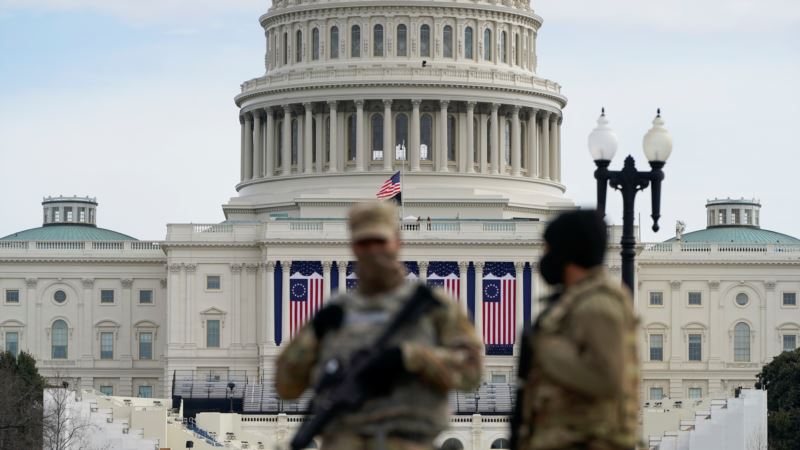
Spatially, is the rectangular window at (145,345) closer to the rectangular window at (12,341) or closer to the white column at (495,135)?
the rectangular window at (12,341)

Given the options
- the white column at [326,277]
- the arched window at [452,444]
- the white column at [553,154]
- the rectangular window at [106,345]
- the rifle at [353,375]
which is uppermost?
the white column at [553,154]

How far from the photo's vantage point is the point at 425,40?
140 meters

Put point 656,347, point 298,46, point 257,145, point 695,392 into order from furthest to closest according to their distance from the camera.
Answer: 1. point 257,145
2. point 298,46
3. point 656,347
4. point 695,392

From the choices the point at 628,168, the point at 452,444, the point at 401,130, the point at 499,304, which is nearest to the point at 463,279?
the point at 499,304

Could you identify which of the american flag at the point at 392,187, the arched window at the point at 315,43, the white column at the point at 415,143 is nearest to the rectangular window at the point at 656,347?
the white column at the point at 415,143

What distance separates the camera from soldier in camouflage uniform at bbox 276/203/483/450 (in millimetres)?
14766

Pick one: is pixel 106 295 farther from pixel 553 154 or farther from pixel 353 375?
pixel 353 375

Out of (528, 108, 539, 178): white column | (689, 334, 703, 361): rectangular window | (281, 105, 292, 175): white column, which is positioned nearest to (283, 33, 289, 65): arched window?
(281, 105, 292, 175): white column

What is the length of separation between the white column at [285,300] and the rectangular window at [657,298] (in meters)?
19.3

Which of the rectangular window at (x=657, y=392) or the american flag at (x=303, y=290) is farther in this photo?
the rectangular window at (x=657, y=392)

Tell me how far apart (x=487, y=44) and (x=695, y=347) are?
20678 mm

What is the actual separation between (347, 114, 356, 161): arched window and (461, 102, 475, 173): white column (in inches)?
236

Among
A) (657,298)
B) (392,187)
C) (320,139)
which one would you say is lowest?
(657,298)

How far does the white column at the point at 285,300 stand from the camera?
126500mm
